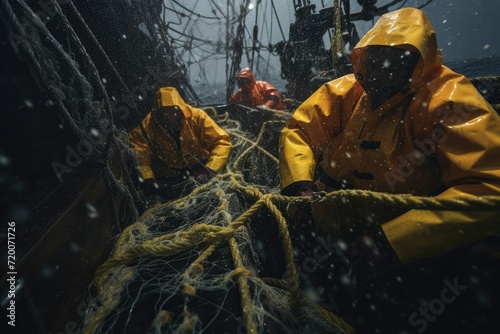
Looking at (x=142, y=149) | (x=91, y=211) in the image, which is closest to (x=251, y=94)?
(x=142, y=149)

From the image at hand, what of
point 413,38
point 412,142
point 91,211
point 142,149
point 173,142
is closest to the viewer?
point 413,38

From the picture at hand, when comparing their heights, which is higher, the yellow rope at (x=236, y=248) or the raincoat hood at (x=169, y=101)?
the raincoat hood at (x=169, y=101)

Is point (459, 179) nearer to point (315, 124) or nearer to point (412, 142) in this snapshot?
point (412, 142)

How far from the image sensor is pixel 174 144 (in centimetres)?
415

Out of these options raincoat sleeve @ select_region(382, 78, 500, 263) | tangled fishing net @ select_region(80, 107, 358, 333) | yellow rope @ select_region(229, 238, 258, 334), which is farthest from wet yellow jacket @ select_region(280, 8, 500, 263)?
yellow rope @ select_region(229, 238, 258, 334)

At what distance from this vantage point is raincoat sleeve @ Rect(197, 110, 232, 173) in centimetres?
381

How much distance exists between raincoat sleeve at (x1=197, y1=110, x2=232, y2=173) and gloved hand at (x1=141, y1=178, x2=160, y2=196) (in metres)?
0.79

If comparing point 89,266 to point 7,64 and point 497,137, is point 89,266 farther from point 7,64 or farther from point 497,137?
point 497,137

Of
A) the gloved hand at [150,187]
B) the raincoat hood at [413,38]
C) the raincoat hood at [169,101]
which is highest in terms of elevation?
the raincoat hood at [413,38]

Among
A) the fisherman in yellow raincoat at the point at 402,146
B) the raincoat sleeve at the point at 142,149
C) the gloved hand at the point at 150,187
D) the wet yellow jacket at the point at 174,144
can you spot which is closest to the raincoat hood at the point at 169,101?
the wet yellow jacket at the point at 174,144

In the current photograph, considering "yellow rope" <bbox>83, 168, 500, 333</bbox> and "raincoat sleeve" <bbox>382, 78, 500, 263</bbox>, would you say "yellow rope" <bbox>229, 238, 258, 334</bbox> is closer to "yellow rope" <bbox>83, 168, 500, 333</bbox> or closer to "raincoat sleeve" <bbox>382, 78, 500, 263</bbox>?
"yellow rope" <bbox>83, 168, 500, 333</bbox>

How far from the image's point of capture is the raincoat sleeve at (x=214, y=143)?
3.81m

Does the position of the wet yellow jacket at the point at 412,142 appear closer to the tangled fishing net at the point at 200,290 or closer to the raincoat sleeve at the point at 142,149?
the tangled fishing net at the point at 200,290

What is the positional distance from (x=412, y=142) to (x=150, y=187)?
3184mm
